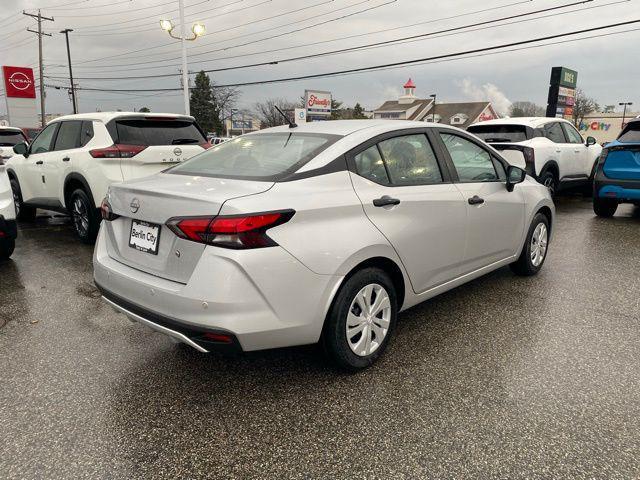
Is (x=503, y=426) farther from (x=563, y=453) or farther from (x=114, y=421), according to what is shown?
(x=114, y=421)

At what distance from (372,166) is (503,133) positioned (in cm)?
640

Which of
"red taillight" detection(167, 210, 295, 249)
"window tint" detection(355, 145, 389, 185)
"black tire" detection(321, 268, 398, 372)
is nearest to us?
"red taillight" detection(167, 210, 295, 249)

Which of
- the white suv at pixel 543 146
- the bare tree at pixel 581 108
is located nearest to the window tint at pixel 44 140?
the white suv at pixel 543 146

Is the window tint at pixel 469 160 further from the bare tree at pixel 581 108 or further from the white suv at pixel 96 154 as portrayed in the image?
the bare tree at pixel 581 108

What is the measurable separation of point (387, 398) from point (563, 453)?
904mm

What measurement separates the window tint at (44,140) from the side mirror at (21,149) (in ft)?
0.44

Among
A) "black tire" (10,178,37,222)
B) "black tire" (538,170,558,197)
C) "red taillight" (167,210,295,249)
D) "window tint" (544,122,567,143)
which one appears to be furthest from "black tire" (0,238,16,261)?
"window tint" (544,122,567,143)

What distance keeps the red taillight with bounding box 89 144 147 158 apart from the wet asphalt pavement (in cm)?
223

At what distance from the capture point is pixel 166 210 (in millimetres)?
2516

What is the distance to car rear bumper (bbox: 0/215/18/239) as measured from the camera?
16.4 ft

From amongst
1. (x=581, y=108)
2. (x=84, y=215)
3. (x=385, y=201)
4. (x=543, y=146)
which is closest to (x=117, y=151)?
(x=84, y=215)

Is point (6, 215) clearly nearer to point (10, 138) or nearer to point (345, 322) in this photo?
point (345, 322)

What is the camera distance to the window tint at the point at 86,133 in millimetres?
6014

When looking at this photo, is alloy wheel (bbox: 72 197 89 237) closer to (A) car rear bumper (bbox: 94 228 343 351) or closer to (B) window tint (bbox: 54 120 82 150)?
(B) window tint (bbox: 54 120 82 150)
